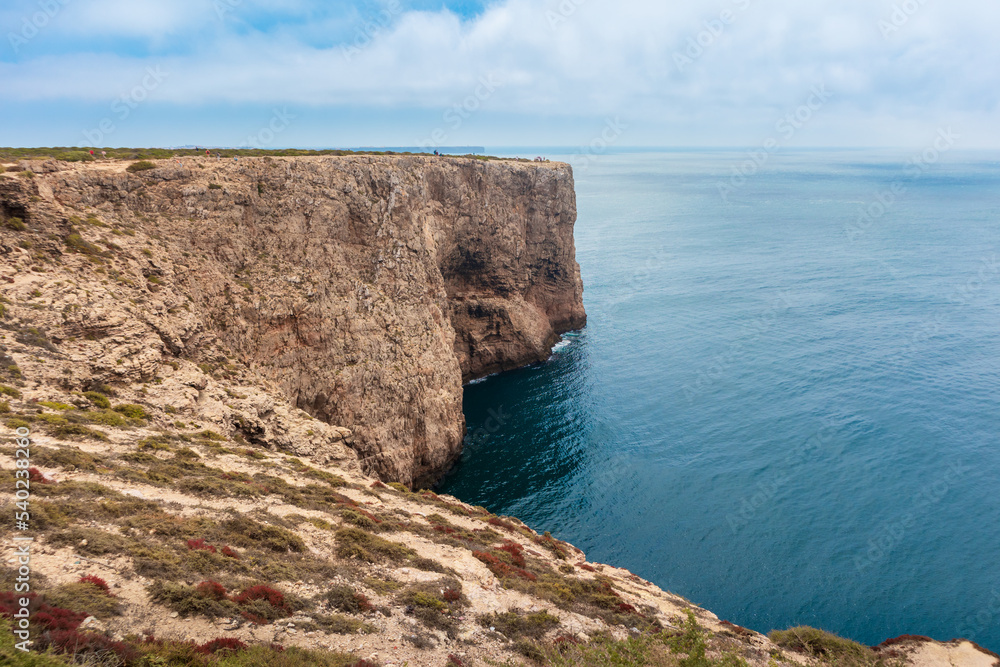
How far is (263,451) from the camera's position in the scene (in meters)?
37.0

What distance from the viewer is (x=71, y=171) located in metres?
43.1

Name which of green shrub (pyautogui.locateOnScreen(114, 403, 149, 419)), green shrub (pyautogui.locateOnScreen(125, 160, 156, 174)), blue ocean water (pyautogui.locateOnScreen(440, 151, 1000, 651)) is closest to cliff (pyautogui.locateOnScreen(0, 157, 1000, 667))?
green shrub (pyautogui.locateOnScreen(114, 403, 149, 419))

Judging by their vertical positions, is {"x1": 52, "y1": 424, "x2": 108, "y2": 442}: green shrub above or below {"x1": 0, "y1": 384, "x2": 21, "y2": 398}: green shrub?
below

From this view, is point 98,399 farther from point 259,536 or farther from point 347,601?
point 347,601

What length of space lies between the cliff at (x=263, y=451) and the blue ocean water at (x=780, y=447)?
28.6ft

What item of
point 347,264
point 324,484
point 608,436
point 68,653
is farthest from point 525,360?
point 68,653

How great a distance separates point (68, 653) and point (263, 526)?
11403 millimetres

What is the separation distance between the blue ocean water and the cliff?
28.6 ft

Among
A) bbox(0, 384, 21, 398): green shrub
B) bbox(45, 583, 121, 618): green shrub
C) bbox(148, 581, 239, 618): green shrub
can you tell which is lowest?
bbox(148, 581, 239, 618): green shrub

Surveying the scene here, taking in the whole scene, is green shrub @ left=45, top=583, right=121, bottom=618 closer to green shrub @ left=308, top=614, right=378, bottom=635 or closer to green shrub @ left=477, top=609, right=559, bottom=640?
green shrub @ left=308, top=614, right=378, bottom=635

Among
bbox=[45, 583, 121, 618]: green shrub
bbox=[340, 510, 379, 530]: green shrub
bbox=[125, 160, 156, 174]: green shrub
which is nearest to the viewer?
bbox=[45, 583, 121, 618]: green shrub

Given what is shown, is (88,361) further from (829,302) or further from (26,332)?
(829,302)

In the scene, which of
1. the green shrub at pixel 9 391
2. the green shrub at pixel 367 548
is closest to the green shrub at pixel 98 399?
the green shrub at pixel 9 391

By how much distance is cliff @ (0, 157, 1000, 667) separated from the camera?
767 inches
